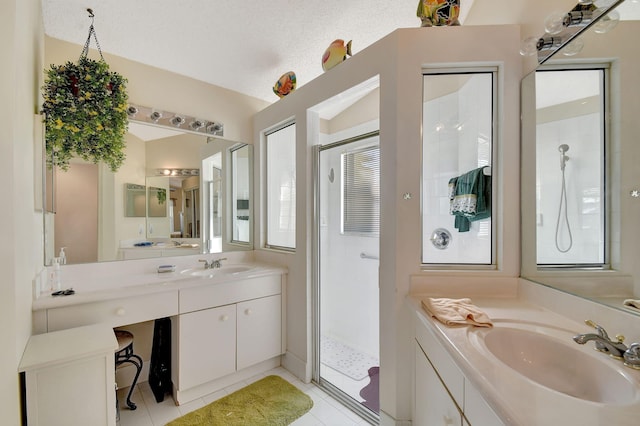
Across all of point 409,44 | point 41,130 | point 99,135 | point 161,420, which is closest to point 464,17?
point 409,44

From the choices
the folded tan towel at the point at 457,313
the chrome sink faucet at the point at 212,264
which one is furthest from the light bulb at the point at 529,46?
the chrome sink faucet at the point at 212,264

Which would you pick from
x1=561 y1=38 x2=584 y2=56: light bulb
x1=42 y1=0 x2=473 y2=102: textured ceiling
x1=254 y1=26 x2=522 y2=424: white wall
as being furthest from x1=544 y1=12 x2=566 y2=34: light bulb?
x1=42 y1=0 x2=473 y2=102: textured ceiling

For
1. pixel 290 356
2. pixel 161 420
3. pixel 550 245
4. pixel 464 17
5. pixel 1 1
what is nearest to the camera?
pixel 1 1

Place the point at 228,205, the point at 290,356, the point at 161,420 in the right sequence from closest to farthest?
the point at 161,420, the point at 290,356, the point at 228,205

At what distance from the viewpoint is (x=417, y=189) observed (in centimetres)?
156

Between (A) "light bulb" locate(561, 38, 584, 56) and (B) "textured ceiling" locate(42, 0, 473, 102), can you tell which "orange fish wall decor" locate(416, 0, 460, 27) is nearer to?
(B) "textured ceiling" locate(42, 0, 473, 102)

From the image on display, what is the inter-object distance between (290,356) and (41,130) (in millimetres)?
2297

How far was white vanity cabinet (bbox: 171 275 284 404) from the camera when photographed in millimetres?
1855

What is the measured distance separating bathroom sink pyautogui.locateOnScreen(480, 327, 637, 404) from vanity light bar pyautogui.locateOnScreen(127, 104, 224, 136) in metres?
2.52

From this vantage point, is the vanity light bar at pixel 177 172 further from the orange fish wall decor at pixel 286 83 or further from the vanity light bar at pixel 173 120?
the orange fish wall decor at pixel 286 83

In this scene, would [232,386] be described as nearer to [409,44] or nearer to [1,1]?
[1,1]

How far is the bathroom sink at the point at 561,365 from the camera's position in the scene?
0.80m

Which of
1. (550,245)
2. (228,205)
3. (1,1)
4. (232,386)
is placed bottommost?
(232,386)

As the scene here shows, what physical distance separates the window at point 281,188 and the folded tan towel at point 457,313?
56.5 inches
